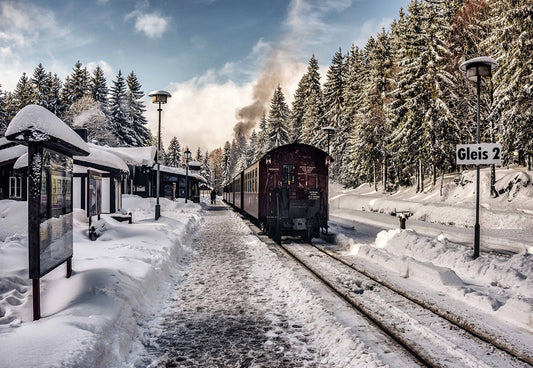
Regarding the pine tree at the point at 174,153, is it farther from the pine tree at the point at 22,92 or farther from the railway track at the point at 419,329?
the railway track at the point at 419,329

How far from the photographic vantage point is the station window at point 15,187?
72.2 ft

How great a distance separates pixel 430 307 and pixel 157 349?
4.34m

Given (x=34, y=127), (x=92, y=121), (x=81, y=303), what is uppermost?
(x=92, y=121)

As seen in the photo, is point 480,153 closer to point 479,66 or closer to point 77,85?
point 479,66

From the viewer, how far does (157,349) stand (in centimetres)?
449

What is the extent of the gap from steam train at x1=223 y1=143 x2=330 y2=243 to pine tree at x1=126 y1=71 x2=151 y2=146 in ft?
141

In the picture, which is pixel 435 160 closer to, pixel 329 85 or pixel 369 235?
pixel 369 235

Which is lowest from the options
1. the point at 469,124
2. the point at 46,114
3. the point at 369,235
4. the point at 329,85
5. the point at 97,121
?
the point at 369,235

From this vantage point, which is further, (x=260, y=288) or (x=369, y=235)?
(x=369, y=235)

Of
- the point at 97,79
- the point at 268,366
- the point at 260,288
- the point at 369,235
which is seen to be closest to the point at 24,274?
the point at 260,288

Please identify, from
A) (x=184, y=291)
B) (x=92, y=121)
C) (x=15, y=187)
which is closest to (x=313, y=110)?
(x=92, y=121)

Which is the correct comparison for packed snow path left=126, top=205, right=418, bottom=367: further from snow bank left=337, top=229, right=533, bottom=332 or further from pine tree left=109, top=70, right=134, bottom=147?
pine tree left=109, top=70, right=134, bottom=147

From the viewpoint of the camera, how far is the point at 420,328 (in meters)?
5.04

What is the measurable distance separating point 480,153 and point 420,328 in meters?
6.21
